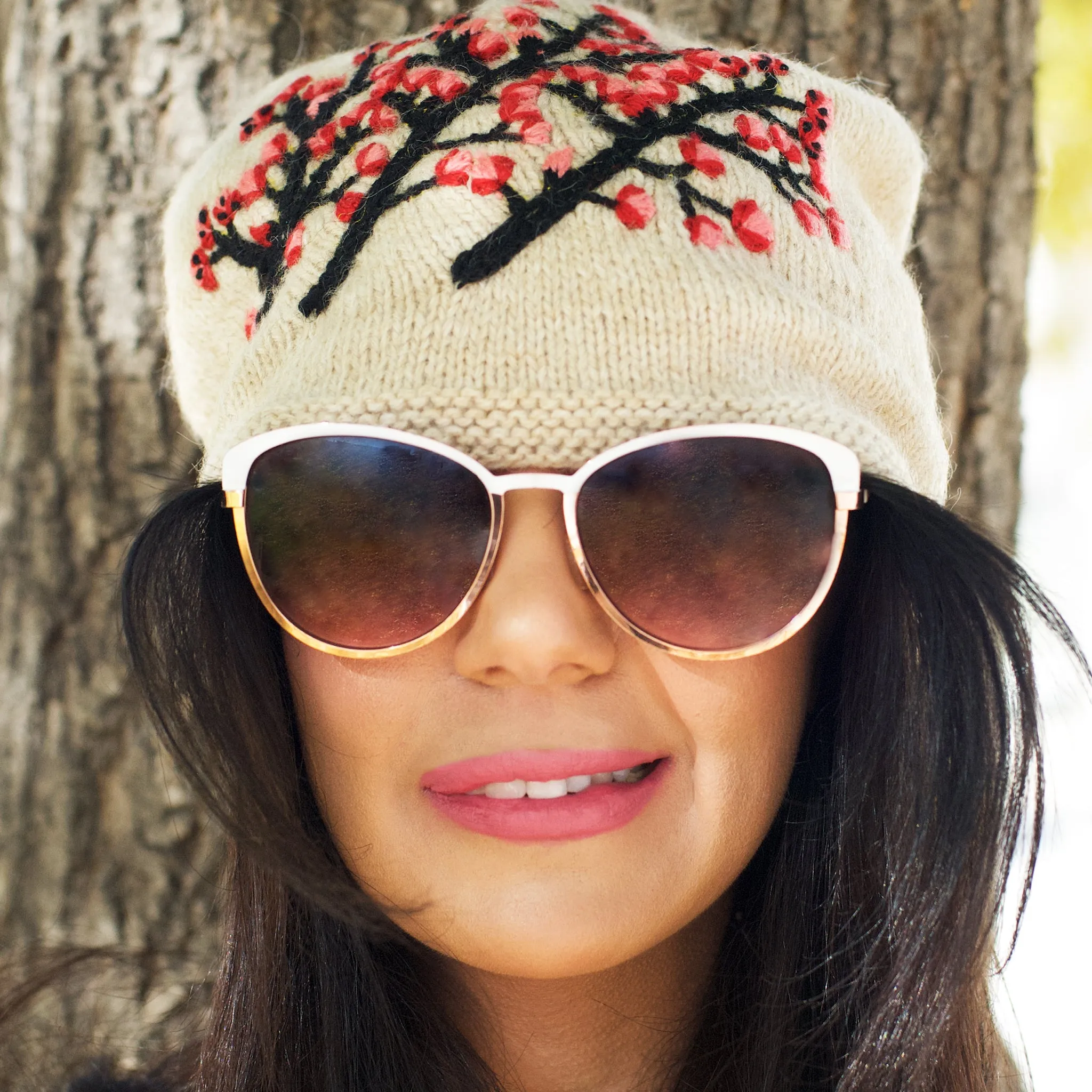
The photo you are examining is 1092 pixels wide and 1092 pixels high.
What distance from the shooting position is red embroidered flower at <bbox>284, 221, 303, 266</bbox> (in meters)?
1.32

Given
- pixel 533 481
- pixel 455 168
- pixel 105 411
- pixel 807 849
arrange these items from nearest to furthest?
pixel 533 481
pixel 455 168
pixel 807 849
pixel 105 411

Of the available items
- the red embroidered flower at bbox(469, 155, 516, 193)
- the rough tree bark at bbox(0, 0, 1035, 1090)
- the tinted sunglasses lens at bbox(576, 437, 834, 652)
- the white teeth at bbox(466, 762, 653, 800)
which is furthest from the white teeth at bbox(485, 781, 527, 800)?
the rough tree bark at bbox(0, 0, 1035, 1090)

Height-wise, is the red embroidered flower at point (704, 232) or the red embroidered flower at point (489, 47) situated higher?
the red embroidered flower at point (489, 47)

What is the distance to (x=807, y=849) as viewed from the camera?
1.48 meters

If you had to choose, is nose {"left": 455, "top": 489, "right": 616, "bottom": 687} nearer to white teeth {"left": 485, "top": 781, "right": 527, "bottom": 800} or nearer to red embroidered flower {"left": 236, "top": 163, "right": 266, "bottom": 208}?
white teeth {"left": 485, "top": 781, "right": 527, "bottom": 800}

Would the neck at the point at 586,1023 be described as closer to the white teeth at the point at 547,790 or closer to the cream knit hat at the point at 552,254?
the white teeth at the point at 547,790

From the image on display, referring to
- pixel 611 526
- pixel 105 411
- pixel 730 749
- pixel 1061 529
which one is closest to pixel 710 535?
pixel 611 526

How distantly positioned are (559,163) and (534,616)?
19.7 inches

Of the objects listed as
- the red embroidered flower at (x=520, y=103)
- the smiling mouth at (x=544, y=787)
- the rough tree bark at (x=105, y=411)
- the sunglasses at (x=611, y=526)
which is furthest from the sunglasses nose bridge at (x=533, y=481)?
the rough tree bark at (x=105, y=411)

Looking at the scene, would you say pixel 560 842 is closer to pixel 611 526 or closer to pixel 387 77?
pixel 611 526

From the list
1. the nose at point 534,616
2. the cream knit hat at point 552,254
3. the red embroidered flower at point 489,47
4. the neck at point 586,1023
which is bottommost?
the neck at point 586,1023

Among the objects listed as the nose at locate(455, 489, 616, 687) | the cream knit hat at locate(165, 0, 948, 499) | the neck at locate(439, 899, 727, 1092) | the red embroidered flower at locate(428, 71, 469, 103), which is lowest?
the neck at locate(439, 899, 727, 1092)

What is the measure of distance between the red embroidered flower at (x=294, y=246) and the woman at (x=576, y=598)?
0.7 inches

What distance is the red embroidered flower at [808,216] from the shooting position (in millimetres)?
1321
